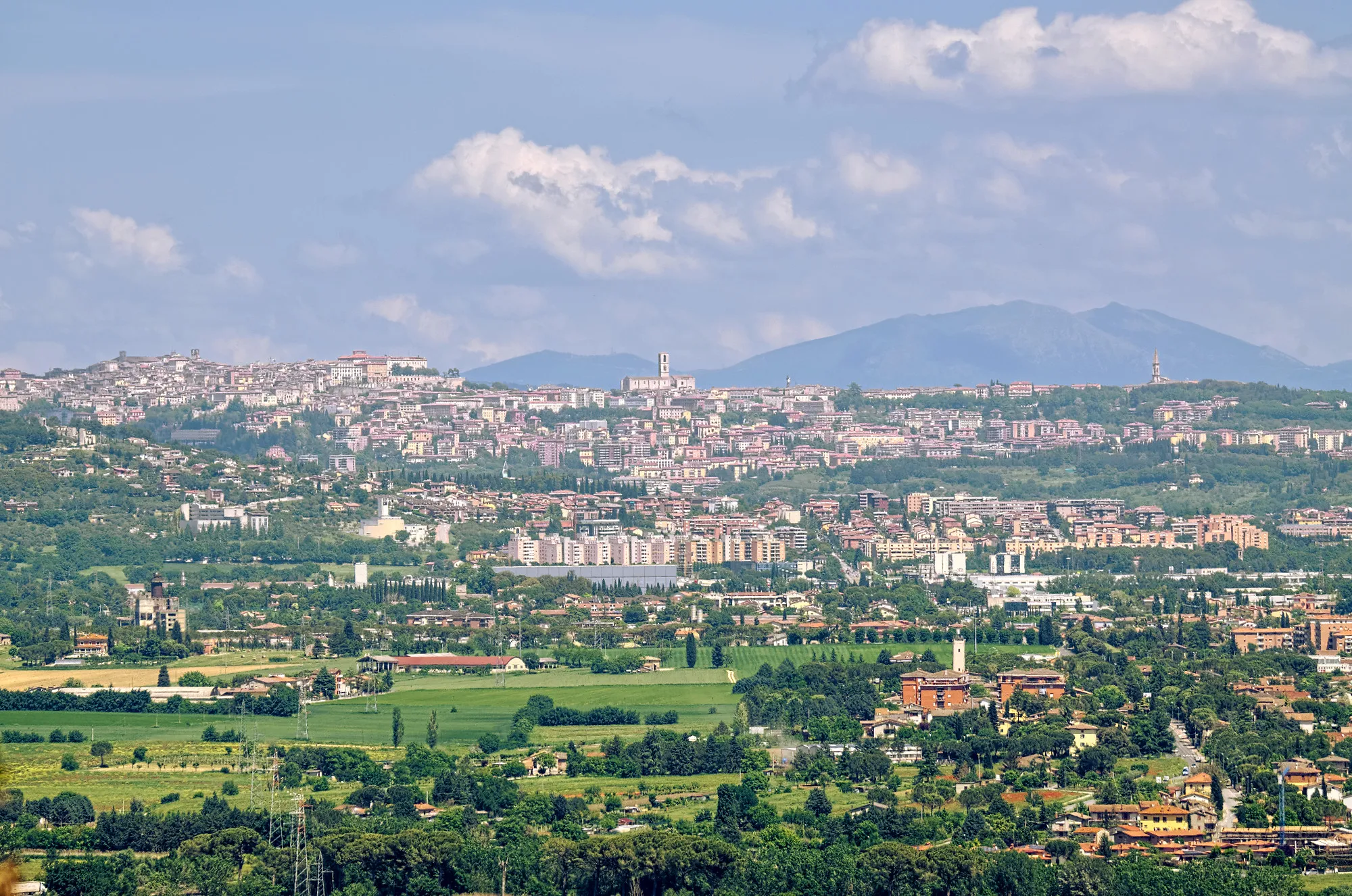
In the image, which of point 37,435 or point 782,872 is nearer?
point 782,872

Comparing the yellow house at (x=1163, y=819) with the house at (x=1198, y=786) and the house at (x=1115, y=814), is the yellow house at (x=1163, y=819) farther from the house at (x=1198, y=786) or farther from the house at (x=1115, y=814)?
the house at (x=1198, y=786)

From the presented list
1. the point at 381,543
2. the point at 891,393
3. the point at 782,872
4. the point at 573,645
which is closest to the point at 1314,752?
the point at 782,872

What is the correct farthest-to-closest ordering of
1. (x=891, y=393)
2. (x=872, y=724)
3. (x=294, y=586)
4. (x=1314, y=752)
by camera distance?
(x=891, y=393) → (x=294, y=586) → (x=872, y=724) → (x=1314, y=752)

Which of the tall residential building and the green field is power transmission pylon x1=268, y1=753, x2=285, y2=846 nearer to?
the green field

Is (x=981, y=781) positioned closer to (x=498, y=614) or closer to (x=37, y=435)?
(x=498, y=614)

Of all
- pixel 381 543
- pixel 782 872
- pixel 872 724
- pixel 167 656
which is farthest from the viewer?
pixel 381 543

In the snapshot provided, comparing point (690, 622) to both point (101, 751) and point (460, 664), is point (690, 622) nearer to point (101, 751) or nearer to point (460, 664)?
point (460, 664)

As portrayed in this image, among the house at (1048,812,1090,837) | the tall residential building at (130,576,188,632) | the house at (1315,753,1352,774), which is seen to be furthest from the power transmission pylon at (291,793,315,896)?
the tall residential building at (130,576,188,632)

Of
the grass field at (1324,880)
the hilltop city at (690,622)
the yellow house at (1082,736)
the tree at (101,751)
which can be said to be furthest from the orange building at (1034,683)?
the tree at (101,751)
